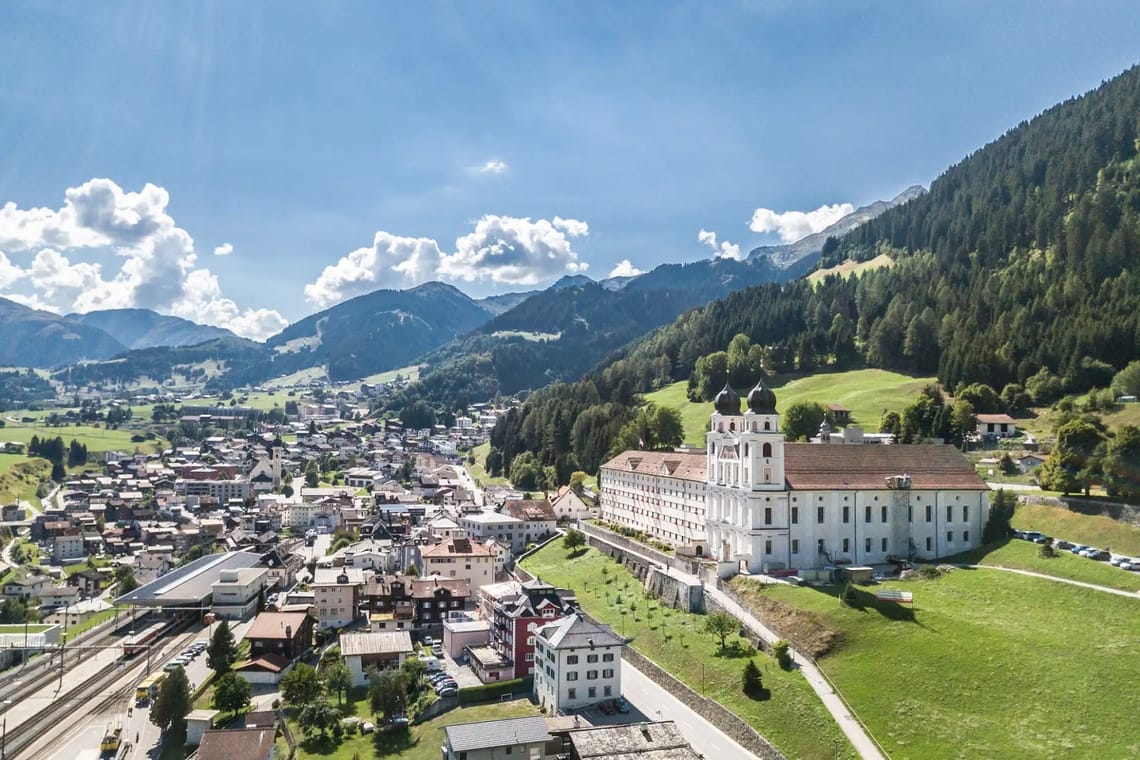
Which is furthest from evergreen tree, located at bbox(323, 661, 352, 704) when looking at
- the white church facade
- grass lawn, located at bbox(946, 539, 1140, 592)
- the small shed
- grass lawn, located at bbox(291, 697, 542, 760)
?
grass lawn, located at bbox(946, 539, 1140, 592)

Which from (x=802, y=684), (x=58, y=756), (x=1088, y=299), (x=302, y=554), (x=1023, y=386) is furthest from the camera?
(x=302, y=554)

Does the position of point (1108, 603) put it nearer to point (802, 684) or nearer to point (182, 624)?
point (802, 684)

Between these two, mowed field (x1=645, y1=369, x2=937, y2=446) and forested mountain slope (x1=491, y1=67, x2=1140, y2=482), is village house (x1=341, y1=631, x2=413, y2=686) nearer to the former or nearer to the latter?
forested mountain slope (x1=491, y1=67, x2=1140, y2=482)

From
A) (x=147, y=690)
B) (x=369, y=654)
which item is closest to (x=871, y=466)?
(x=369, y=654)

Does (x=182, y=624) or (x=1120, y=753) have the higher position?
(x=1120, y=753)

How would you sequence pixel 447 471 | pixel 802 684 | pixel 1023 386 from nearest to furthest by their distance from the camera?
1. pixel 802 684
2. pixel 1023 386
3. pixel 447 471

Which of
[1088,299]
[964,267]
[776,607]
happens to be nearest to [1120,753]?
[776,607]

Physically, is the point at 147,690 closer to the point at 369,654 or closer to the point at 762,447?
the point at 369,654
